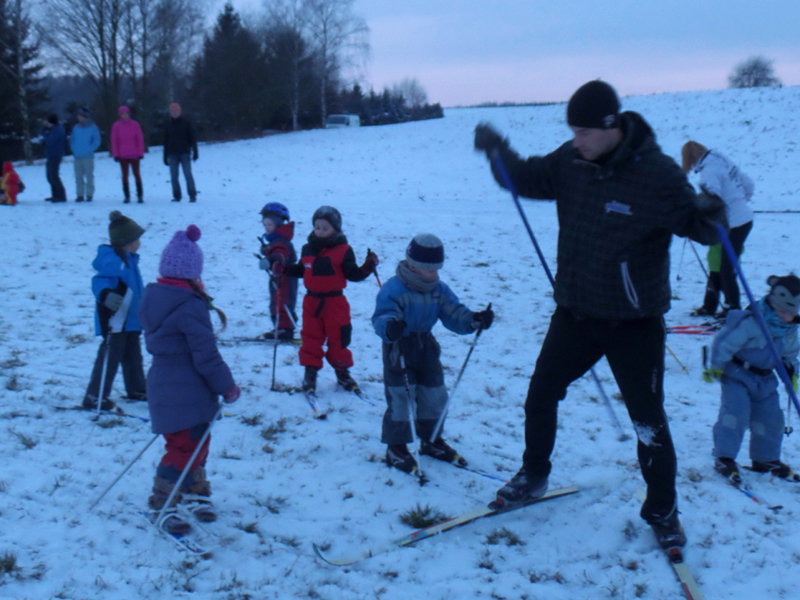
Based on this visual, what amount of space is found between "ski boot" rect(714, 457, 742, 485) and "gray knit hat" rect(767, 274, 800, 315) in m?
1.00

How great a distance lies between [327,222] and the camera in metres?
5.13

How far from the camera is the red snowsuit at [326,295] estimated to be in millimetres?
5180

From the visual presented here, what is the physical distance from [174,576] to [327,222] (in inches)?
116

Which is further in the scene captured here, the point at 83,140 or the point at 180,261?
the point at 83,140

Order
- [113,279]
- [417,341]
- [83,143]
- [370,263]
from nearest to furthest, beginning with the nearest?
[417,341], [113,279], [370,263], [83,143]

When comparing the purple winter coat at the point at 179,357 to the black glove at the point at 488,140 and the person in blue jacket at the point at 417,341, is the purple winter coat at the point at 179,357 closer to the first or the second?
the person in blue jacket at the point at 417,341

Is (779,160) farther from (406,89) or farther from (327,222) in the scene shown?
(406,89)

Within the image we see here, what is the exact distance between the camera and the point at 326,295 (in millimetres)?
5199

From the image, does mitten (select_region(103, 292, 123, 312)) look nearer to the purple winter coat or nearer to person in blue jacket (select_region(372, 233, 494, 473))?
the purple winter coat

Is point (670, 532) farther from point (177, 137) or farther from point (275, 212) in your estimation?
point (177, 137)

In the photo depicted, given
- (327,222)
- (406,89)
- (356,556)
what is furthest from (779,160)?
(406,89)

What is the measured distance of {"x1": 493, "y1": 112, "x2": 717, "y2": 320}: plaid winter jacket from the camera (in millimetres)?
2783

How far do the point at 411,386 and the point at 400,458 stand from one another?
0.46 metres

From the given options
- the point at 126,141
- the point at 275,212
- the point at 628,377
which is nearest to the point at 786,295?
→ the point at 628,377
